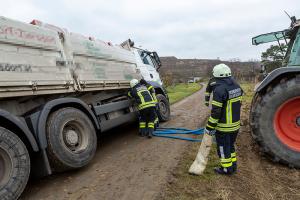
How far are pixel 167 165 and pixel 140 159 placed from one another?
0.68m

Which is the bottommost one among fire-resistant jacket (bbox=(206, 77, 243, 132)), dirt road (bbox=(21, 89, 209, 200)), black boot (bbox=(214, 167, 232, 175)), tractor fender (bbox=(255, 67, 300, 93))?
black boot (bbox=(214, 167, 232, 175))

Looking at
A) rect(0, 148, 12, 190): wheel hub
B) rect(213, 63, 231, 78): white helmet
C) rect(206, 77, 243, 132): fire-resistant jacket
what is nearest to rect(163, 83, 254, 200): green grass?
rect(206, 77, 243, 132): fire-resistant jacket

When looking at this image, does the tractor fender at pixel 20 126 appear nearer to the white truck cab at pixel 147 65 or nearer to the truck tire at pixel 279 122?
the truck tire at pixel 279 122

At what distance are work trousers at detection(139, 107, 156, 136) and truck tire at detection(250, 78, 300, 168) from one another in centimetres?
318

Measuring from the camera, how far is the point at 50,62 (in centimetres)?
500

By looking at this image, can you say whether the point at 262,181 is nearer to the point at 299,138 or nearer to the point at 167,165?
the point at 299,138

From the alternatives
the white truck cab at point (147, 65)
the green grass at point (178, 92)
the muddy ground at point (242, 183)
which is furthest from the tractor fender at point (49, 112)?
the green grass at point (178, 92)

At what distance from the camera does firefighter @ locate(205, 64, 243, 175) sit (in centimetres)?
430

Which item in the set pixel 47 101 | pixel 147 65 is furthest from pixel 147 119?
pixel 47 101

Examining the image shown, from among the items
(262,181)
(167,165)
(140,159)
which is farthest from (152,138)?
(262,181)

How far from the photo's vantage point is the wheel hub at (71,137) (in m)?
4.84

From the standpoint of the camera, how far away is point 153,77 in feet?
31.9

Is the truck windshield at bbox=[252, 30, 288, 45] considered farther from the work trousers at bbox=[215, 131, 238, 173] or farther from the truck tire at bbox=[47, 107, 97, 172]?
the truck tire at bbox=[47, 107, 97, 172]

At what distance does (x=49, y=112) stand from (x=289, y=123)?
3942 millimetres
